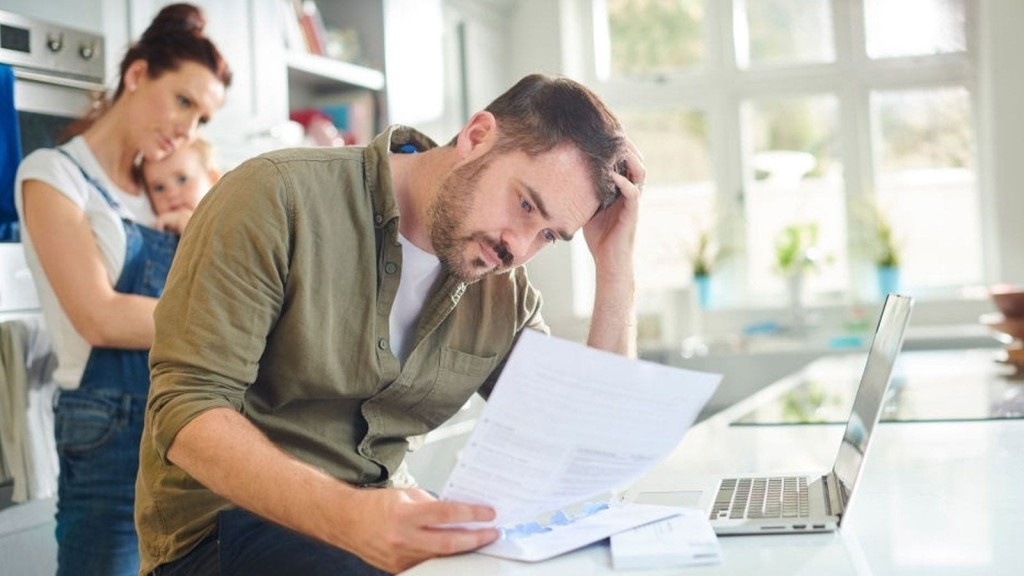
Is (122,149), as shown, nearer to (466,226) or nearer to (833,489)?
(466,226)

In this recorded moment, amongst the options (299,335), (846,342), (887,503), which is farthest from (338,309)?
(846,342)

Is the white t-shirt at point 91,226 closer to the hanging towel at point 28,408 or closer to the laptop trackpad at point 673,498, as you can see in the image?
the hanging towel at point 28,408

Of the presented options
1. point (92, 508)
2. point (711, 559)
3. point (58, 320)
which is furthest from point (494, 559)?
point (58, 320)

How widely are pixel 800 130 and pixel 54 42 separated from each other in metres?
3.95

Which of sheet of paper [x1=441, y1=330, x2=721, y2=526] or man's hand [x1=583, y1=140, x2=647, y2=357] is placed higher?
man's hand [x1=583, y1=140, x2=647, y2=357]

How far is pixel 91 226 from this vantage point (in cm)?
234

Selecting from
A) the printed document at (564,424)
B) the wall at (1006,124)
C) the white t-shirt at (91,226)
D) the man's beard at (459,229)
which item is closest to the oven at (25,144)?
the white t-shirt at (91,226)

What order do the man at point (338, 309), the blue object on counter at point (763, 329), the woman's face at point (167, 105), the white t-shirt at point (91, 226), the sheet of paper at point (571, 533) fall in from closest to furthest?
the sheet of paper at point (571, 533), the man at point (338, 309), the white t-shirt at point (91, 226), the woman's face at point (167, 105), the blue object on counter at point (763, 329)

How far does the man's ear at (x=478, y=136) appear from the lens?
1609 mm

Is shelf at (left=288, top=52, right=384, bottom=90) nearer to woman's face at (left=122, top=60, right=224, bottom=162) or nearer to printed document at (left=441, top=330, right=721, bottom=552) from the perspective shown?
woman's face at (left=122, top=60, right=224, bottom=162)

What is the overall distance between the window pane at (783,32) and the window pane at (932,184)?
0.39 metres

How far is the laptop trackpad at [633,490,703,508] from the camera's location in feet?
4.77

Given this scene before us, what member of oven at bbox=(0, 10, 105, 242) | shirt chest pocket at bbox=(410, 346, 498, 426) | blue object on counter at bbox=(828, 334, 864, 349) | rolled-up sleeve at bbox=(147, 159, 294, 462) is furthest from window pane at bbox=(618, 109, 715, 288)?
rolled-up sleeve at bbox=(147, 159, 294, 462)

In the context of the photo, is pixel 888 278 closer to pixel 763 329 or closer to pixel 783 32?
pixel 763 329
